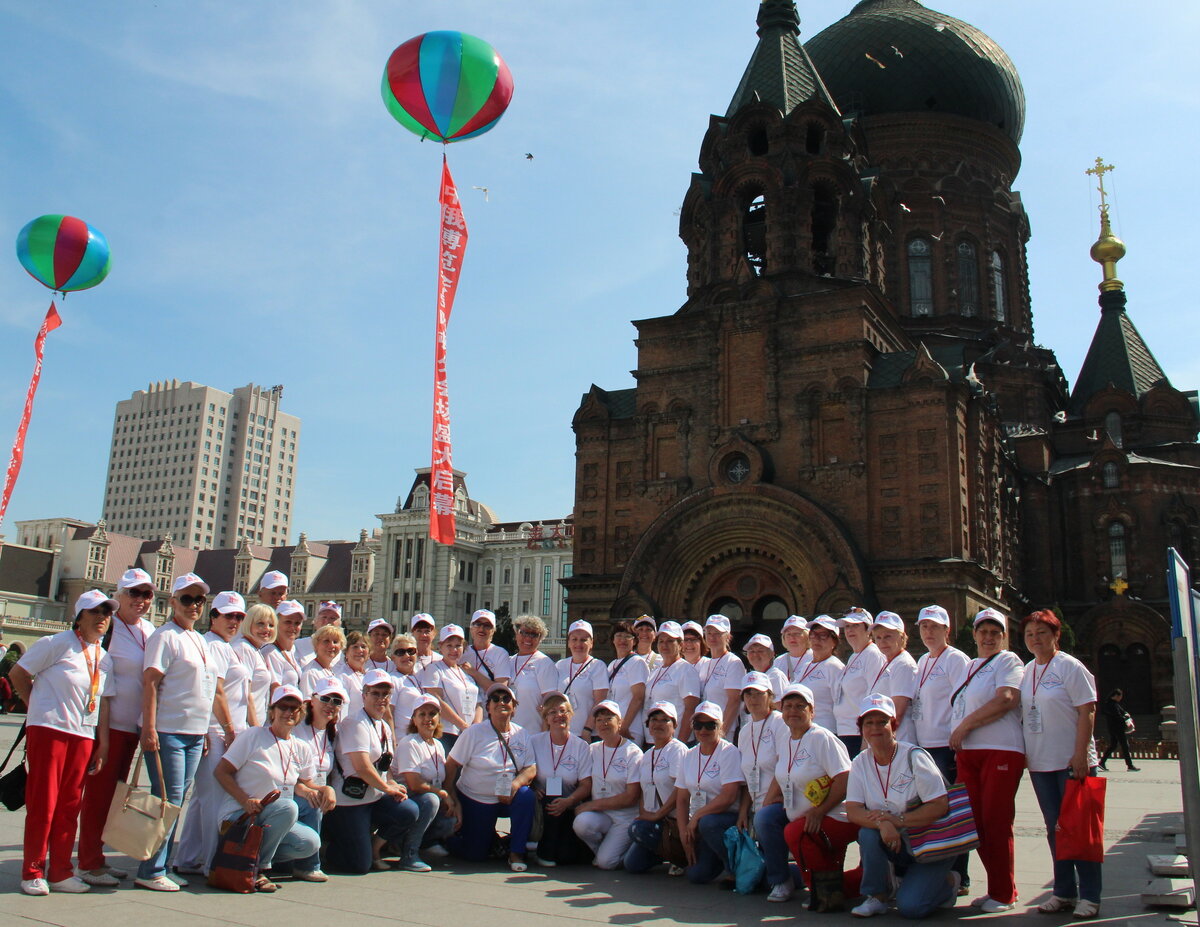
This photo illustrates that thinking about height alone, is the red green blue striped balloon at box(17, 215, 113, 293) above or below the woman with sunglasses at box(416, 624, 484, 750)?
above

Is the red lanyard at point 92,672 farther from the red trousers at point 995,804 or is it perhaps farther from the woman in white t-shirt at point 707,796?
the red trousers at point 995,804

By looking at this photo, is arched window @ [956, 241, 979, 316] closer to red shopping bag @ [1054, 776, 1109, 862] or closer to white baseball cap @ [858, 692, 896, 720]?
white baseball cap @ [858, 692, 896, 720]

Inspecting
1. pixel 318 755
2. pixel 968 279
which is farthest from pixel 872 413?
pixel 318 755

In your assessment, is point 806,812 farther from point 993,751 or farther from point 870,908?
point 993,751

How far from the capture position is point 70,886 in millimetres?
7488

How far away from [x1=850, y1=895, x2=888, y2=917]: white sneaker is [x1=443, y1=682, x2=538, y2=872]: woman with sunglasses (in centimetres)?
311

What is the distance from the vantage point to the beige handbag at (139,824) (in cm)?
763

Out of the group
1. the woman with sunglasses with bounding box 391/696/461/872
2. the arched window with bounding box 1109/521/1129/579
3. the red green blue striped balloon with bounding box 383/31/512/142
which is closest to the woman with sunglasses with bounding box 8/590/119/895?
the woman with sunglasses with bounding box 391/696/461/872

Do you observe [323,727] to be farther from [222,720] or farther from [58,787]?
[58,787]

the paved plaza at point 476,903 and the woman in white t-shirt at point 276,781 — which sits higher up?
the woman in white t-shirt at point 276,781

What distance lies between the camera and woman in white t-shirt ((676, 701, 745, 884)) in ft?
28.8

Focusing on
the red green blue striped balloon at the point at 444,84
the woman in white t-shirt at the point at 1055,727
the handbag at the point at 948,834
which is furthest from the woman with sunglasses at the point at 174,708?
the red green blue striped balloon at the point at 444,84

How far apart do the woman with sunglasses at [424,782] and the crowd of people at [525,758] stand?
0.02 m

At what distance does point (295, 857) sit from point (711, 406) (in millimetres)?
23732
